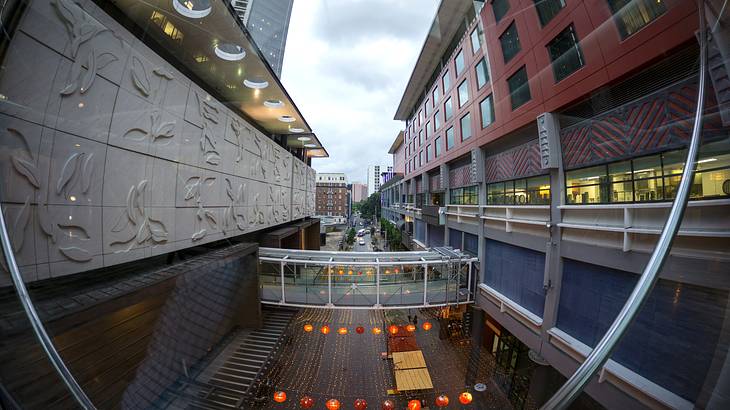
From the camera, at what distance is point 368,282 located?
385 cm

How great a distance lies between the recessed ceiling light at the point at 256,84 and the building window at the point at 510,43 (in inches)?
170

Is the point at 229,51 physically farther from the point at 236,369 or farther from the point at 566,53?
the point at 236,369

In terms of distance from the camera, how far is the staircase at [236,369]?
59.6 inches

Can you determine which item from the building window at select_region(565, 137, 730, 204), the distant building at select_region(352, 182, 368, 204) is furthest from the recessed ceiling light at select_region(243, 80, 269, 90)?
the distant building at select_region(352, 182, 368, 204)

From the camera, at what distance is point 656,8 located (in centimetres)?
104

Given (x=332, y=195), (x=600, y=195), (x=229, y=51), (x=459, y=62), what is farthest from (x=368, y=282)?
(x=332, y=195)

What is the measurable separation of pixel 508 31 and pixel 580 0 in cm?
94

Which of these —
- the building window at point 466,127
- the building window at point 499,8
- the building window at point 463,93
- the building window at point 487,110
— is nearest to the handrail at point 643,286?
the building window at point 499,8

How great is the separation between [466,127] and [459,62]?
1.60 m

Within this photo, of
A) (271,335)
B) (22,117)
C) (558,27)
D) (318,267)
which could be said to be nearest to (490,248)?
(558,27)

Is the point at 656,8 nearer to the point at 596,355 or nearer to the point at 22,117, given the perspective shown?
the point at 596,355

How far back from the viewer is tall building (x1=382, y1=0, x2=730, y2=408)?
0.74 metres

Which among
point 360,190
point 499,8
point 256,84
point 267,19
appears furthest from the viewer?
point 360,190

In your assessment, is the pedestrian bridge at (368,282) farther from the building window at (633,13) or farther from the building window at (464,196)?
the building window at (633,13)
